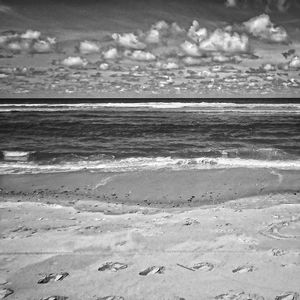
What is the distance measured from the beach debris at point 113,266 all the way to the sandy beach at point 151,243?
0.02 meters

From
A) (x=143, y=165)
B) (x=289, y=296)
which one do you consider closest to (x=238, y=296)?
A: (x=289, y=296)

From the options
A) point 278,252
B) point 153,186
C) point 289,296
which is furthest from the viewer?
point 153,186

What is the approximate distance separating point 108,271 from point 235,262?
1962 mm

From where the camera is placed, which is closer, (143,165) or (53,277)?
(53,277)

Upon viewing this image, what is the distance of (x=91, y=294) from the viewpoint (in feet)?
13.2

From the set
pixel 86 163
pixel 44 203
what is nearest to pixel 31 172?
pixel 86 163

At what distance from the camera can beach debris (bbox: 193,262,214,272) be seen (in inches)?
181

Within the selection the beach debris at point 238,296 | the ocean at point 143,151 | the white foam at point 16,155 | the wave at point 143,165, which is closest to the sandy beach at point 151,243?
the beach debris at point 238,296

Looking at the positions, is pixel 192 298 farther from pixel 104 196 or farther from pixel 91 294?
pixel 104 196

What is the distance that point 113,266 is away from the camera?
15.5 ft

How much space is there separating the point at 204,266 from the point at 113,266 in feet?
4.57

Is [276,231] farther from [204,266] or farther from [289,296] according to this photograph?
[289,296]

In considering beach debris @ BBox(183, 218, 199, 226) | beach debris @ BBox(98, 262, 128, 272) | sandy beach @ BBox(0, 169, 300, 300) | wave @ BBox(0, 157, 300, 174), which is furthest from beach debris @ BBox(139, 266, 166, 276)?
wave @ BBox(0, 157, 300, 174)

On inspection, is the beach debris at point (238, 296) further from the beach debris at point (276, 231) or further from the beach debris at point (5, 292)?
the beach debris at point (5, 292)
